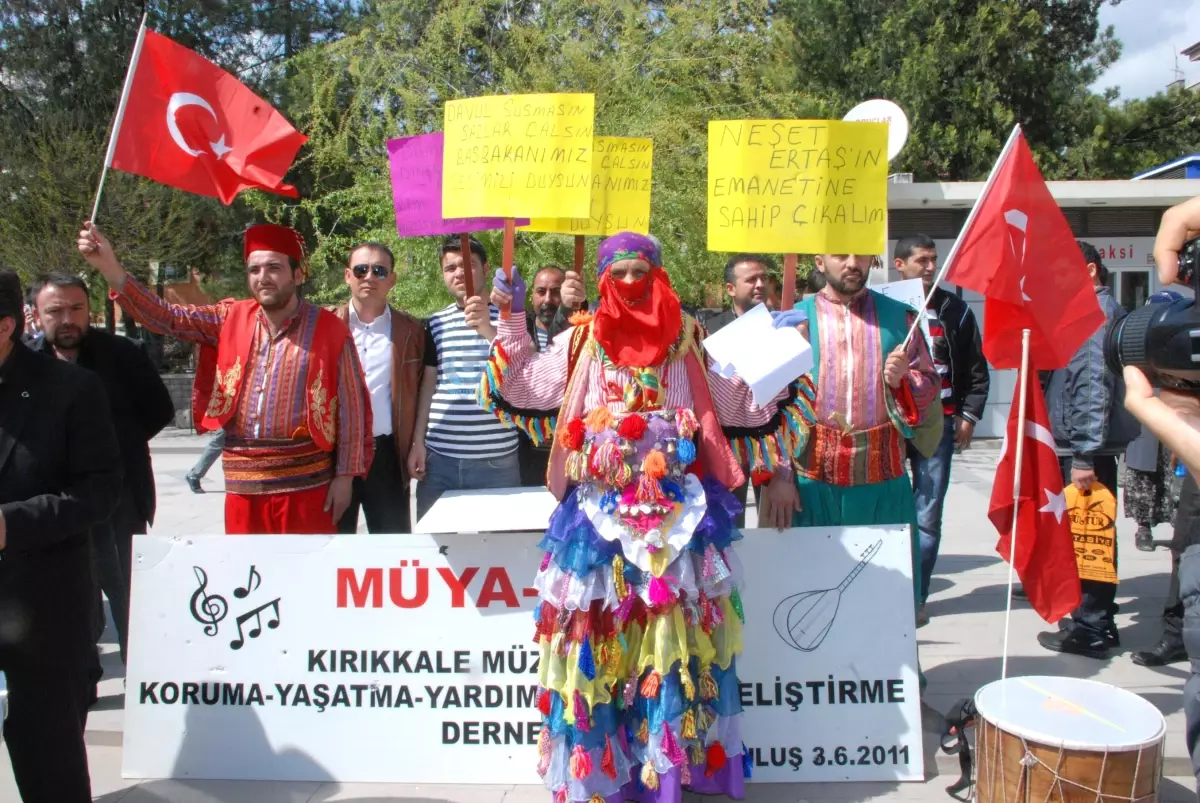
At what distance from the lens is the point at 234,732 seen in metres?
3.58

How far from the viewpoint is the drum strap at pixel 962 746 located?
10.7ft

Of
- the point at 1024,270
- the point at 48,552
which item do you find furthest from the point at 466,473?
the point at 1024,270

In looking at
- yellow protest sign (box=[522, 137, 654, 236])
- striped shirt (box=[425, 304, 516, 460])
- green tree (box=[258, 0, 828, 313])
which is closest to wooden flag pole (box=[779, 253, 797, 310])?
yellow protest sign (box=[522, 137, 654, 236])

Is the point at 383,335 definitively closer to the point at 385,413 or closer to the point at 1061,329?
the point at 385,413

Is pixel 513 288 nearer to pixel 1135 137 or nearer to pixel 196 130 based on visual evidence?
pixel 196 130

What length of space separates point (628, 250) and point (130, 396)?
263 centimetres

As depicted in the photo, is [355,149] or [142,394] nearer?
[142,394]

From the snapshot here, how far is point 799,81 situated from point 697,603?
21134 mm

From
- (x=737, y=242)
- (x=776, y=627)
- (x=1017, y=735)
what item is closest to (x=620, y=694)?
(x=776, y=627)

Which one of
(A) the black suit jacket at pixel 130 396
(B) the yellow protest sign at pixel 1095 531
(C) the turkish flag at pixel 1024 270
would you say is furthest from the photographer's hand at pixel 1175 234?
(A) the black suit jacket at pixel 130 396

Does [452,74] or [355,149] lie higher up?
[452,74]

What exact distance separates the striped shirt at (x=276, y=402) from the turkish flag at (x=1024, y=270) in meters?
2.38

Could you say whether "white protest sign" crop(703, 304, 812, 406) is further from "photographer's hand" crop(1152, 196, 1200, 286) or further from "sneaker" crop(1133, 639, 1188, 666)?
"sneaker" crop(1133, 639, 1188, 666)

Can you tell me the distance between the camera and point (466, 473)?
4355mm
